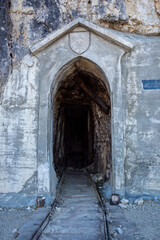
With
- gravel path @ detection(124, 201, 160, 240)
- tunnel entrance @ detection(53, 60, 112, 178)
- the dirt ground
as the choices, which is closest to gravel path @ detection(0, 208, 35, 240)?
the dirt ground

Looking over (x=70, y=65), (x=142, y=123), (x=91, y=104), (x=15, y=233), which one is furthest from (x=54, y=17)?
(x=15, y=233)

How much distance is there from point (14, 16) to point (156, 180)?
20.5ft

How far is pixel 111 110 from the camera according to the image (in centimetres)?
571

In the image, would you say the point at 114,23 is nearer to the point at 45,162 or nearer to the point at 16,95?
the point at 16,95

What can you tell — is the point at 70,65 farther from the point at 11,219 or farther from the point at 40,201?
the point at 11,219

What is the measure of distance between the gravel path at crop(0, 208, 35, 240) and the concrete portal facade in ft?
1.63

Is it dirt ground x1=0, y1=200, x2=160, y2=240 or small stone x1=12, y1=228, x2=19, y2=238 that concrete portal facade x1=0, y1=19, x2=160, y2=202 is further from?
small stone x1=12, y1=228, x2=19, y2=238

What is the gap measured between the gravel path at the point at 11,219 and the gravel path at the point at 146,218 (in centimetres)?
230

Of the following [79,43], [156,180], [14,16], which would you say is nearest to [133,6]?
[79,43]

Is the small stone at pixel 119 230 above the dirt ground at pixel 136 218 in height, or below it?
above

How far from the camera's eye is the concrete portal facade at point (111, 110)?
5387mm

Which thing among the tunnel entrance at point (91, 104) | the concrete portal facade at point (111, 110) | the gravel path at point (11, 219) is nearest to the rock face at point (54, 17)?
the concrete portal facade at point (111, 110)

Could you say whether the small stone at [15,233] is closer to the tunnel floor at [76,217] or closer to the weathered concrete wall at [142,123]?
the tunnel floor at [76,217]

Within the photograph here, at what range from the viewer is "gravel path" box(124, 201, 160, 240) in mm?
3688
